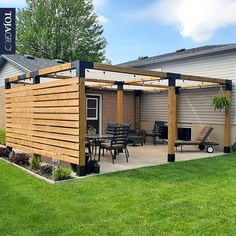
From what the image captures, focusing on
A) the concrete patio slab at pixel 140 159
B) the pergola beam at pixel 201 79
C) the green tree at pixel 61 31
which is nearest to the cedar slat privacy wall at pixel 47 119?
the concrete patio slab at pixel 140 159

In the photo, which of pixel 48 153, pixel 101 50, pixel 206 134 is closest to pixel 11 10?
pixel 48 153

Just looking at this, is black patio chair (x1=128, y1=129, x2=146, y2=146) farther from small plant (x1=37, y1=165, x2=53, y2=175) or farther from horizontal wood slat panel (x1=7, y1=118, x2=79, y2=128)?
small plant (x1=37, y1=165, x2=53, y2=175)

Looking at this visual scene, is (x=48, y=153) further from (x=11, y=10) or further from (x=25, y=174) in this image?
(x=11, y=10)

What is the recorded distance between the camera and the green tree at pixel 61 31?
32.2 meters

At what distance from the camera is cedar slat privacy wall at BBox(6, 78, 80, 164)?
23.8 feet

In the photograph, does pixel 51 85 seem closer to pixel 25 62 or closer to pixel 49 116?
pixel 49 116

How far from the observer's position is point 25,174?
743cm

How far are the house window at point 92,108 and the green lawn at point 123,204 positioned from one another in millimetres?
7156

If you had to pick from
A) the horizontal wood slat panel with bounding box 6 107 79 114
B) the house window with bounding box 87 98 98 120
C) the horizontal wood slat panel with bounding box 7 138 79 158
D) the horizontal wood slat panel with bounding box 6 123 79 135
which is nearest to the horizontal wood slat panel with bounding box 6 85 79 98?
the horizontal wood slat panel with bounding box 6 107 79 114

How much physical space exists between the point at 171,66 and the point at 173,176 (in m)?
7.90

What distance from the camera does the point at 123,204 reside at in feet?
17.1

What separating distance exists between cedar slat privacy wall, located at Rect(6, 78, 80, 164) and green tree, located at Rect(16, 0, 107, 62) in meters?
22.4

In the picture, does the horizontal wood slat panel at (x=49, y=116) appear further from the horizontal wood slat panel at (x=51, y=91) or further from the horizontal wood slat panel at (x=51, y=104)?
the horizontal wood slat panel at (x=51, y=91)

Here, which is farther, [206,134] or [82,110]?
[206,134]
